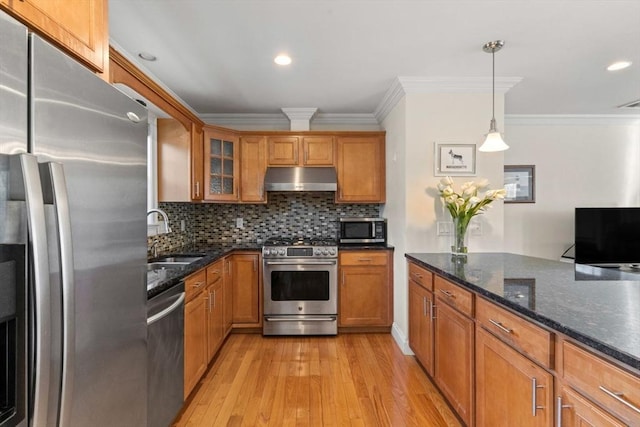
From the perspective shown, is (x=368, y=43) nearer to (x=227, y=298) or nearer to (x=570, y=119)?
(x=227, y=298)

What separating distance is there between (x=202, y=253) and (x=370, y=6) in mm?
2343

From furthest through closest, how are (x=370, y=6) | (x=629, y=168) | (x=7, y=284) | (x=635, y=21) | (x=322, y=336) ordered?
(x=629, y=168), (x=322, y=336), (x=635, y=21), (x=370, y=6), (x=7, y=284)

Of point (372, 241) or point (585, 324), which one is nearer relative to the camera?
point (585, 324)

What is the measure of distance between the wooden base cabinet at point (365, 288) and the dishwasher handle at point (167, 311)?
1781mm

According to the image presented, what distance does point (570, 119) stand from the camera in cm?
395

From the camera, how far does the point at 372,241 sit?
362 centimetres

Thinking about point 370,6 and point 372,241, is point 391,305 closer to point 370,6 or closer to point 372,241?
point 372,241

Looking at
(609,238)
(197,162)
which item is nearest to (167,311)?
(197,162)

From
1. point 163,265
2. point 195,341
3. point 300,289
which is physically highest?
point 163,265

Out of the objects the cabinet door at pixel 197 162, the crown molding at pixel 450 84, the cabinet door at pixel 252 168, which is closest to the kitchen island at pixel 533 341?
the crown molding at pixel 450 84

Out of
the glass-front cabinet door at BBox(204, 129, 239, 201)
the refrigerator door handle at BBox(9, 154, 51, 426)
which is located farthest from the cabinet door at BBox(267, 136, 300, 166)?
the refrigerator door handle at BBox(9, 154, 51, 426)

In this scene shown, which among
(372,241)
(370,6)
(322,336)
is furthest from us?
(372,241)

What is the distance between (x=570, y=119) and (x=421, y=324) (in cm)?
343

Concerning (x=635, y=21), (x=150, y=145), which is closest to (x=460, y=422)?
(x=635, y=21)
